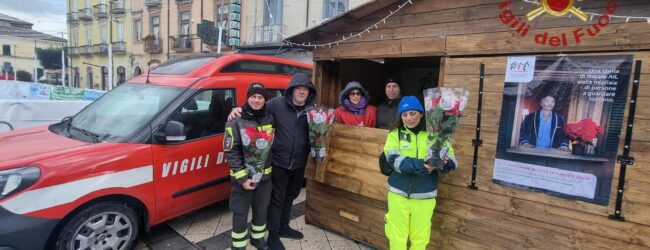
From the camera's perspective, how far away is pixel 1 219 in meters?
2.41

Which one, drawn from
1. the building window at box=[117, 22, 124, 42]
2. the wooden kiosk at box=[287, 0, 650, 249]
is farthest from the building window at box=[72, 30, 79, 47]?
the wooden kiosk at box=[287, 0, 650, 249]

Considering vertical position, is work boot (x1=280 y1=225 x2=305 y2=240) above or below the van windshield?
below

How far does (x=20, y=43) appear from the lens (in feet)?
175

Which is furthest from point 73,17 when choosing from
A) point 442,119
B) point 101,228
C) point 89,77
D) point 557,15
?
point 557,15

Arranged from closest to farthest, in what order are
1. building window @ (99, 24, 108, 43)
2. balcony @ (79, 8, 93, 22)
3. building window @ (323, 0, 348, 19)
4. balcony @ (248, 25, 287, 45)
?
building window @ (323, 0, 348, 19) → balcony @ (248, 25, 287, 45) → building window @ (99, 24, 108, 43) → balcony @ (79, 8, 93, 22)

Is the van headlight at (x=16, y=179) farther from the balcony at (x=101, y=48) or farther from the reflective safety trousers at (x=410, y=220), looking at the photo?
the balcony at (x=101, y=48)

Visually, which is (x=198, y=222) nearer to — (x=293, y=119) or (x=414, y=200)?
(x=293, y=119)

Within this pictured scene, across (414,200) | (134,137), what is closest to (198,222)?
(134,137)

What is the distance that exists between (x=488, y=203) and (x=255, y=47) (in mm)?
13683

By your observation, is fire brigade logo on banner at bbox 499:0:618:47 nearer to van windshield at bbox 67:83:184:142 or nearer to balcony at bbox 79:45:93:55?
van windshield at bbox 67:83:184:142

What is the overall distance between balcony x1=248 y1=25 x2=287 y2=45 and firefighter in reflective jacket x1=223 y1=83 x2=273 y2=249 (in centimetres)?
1322

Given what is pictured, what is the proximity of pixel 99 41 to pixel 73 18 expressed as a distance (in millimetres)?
6230

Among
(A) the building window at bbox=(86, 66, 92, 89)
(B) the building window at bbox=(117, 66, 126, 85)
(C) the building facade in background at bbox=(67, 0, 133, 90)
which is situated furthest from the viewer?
A: (A) the building window at bbox=(86, 66, 92, 89)

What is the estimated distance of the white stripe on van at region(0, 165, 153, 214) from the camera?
2.48m
